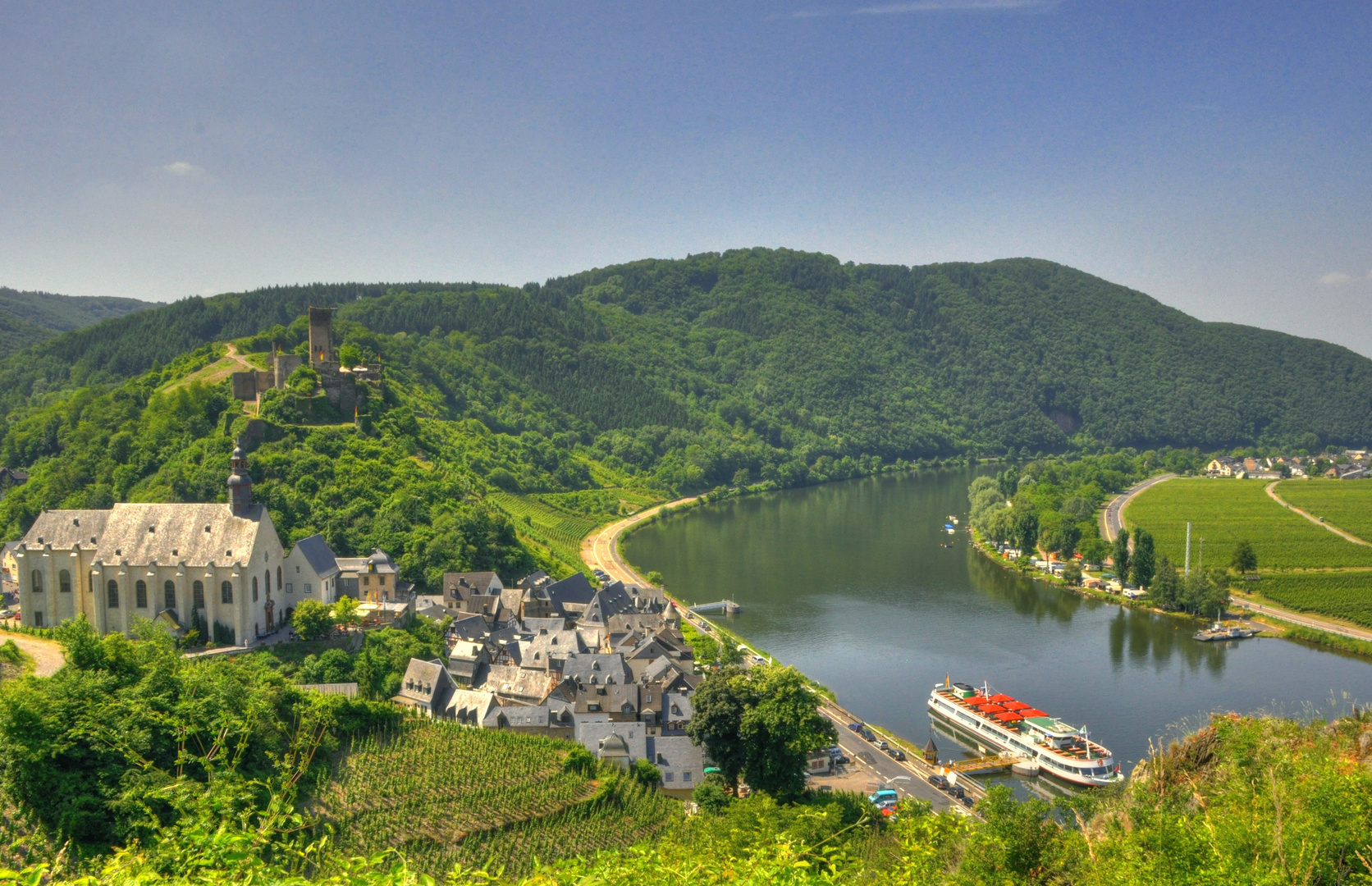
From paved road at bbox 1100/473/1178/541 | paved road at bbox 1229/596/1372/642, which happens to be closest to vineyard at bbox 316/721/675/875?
paved road at bbox 1229/596/1372/642

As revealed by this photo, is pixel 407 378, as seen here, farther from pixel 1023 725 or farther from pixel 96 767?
pixel 96 767

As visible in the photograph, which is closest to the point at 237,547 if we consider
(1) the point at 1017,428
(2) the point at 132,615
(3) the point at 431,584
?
(2) the point at 132,615

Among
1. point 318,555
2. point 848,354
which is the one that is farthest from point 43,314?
point 318,555

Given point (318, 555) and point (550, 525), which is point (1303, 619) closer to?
point (550, 525)

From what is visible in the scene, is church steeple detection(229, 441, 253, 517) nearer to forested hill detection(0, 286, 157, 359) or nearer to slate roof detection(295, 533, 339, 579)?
slate roof detection(295, 533, 339, 579)

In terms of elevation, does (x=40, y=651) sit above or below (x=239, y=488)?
below

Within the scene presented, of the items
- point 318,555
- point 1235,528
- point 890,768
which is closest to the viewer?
point 890,768
